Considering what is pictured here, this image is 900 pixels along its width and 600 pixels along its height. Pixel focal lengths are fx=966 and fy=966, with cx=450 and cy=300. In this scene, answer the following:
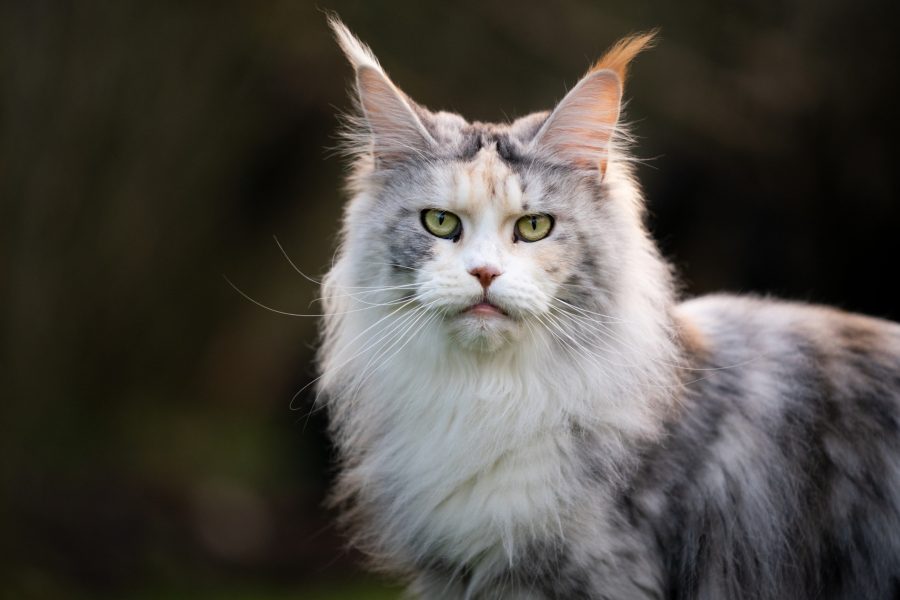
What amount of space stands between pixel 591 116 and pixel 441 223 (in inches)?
20.6

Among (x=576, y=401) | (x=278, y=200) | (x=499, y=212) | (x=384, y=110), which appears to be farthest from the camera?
(x=278, y=200)

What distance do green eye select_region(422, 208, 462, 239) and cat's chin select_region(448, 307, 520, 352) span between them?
246mm

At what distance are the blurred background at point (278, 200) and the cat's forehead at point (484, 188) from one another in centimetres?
355

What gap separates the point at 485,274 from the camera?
247 cm

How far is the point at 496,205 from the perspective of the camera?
8.45 feet

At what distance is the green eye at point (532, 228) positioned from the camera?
2619 mm

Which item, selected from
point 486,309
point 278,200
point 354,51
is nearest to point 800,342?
point 486,309

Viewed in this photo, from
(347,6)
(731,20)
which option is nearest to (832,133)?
(731,20)

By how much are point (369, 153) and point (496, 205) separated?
0.63 m

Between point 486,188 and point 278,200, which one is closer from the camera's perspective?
point 486,188

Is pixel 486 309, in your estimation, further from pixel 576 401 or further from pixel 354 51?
pixel 354 51

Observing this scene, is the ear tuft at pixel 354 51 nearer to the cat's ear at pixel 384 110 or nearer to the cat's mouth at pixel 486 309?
the cat's ear at pixel 384 110

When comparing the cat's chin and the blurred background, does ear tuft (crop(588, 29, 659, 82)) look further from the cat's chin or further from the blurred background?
the blurred background

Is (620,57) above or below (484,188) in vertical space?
above
